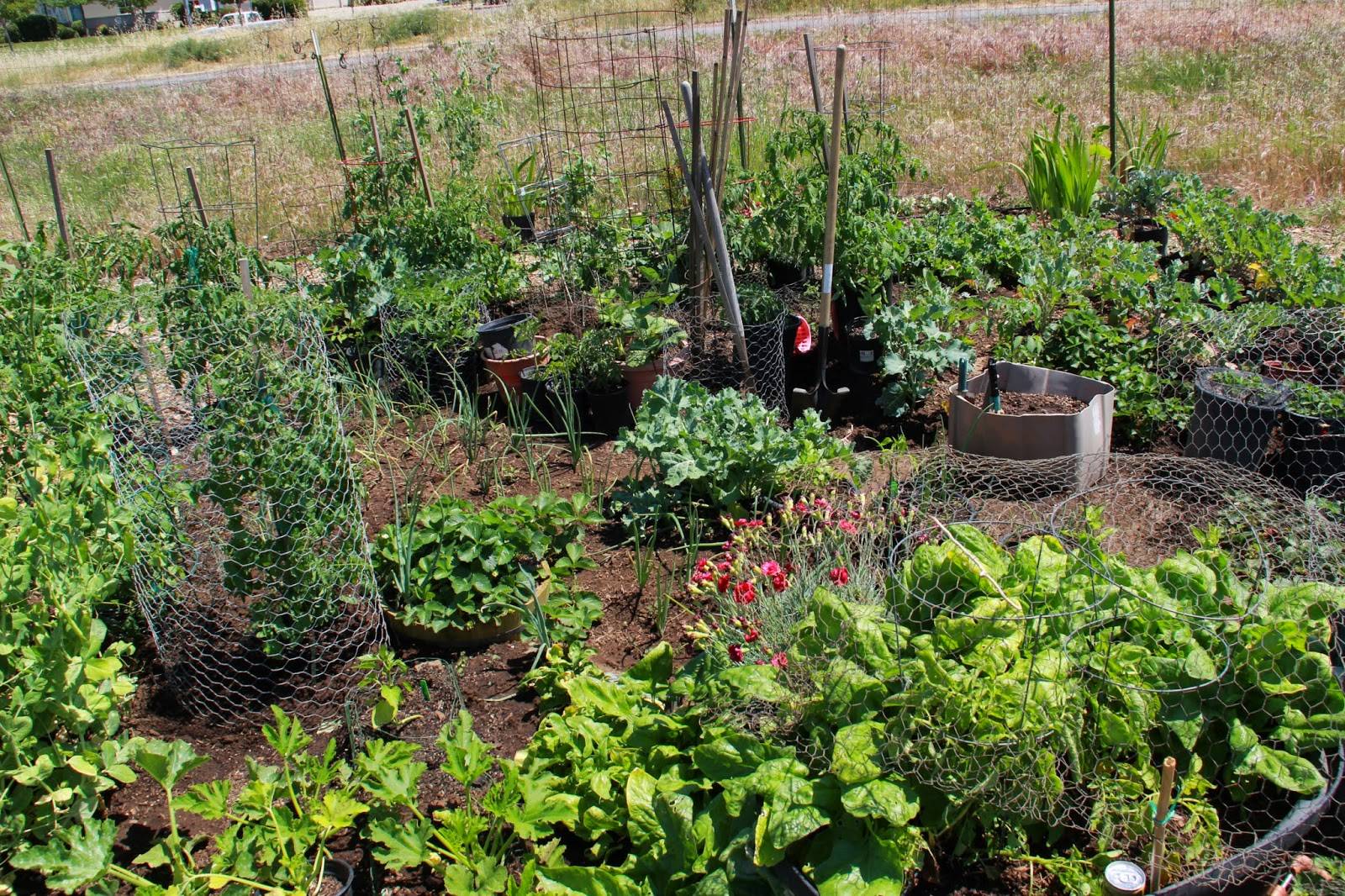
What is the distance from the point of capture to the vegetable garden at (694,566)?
2.07 metres

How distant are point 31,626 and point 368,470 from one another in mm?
1846

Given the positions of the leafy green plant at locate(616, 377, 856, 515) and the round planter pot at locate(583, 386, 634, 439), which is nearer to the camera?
the leafy green plant at locate(616, 377, 856, 515)

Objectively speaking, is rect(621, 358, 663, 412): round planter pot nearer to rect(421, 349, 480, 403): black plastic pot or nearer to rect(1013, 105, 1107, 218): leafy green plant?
rect(421, 349, 480, 403): black plastic pot

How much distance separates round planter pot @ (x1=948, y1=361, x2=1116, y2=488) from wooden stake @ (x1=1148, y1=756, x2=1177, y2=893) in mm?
1710

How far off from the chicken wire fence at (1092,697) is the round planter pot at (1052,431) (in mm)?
997

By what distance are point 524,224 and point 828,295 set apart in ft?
11.2

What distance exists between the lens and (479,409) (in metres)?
5.17

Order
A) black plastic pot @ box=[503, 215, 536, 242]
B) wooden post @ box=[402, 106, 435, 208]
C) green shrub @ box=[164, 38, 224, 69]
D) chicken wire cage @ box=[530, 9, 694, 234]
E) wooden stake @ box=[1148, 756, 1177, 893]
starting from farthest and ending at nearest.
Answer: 1. green shrub @ box=[164, 38, 224, 69]
2. black plastic pot @ box=[503, 215, 536, 242]
3. wooden post @ box=[402, 106, 435, 208]
4. chicken wire cage @ box=[530, 9, 694, 234]
5. wooden stake @ box=[1148, 756, 1177, 893]

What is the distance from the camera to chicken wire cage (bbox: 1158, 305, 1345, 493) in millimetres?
3586

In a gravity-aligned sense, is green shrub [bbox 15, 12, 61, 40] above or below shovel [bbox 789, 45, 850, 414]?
above

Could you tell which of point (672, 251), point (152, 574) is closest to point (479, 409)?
point (672, 251)

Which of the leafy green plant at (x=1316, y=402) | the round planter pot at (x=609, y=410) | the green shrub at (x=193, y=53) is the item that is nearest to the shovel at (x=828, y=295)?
the round planter pot at (x=609, y=410)

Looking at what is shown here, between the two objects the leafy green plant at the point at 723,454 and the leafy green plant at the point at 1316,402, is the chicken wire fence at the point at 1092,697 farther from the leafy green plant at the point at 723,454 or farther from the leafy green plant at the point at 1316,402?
the leafy green plant at the point at 1316,402

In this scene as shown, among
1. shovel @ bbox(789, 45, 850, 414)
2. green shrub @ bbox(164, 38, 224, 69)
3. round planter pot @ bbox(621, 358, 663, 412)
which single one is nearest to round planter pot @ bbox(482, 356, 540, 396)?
round planter pot @ bbox(621, 358, 663, 412)
